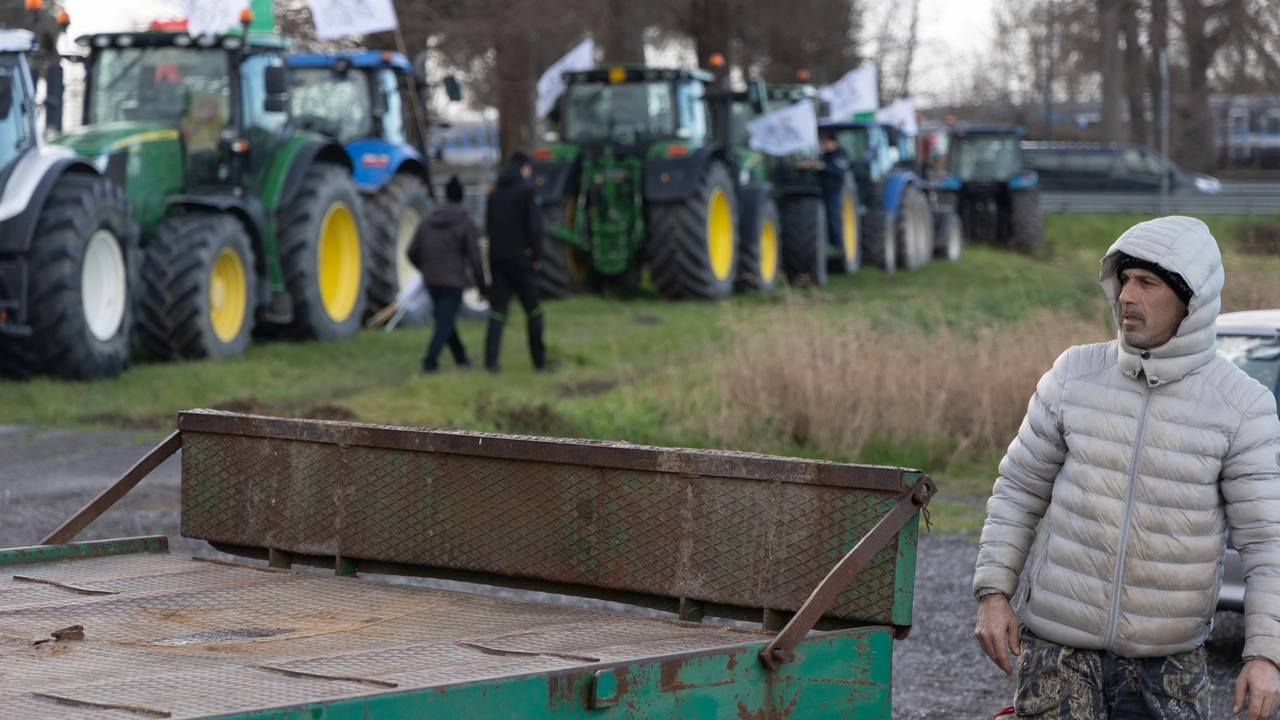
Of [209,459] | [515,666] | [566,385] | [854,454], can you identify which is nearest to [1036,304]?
[566,385]

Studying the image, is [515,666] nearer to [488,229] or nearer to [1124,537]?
[1124,537]

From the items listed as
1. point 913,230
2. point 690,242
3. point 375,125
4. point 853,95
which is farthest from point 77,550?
point 913,230

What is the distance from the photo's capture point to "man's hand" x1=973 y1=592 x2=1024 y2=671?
332cm

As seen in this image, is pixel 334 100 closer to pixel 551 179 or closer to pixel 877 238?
pixel 551 179

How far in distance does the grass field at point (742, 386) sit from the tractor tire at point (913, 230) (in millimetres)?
10064

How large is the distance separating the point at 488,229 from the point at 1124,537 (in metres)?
10.4

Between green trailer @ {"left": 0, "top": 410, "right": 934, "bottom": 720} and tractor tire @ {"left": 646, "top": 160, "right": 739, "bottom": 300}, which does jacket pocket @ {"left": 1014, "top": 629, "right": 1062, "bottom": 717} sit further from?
tractor tire @ {"left": 646, "top": 160, "right": 739, "bottom": 300}

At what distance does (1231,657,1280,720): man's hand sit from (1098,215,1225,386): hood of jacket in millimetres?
578

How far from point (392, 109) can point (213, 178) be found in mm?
3618

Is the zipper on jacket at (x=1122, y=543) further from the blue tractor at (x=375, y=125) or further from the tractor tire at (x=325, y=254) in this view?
the blue tractor at (x=375, y=125)

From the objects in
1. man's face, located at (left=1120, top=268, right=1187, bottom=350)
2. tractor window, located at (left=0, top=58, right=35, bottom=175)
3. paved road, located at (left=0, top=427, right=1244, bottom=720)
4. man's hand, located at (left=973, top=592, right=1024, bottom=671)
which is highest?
tractor window, located at (left=0, top=58, right=35, bottom=175)

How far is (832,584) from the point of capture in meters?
3.21

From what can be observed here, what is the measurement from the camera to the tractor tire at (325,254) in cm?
1409

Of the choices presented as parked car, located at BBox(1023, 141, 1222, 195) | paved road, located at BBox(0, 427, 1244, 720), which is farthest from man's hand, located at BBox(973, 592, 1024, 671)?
parked car, located at BBox(1023, 141, 1222, 195)
